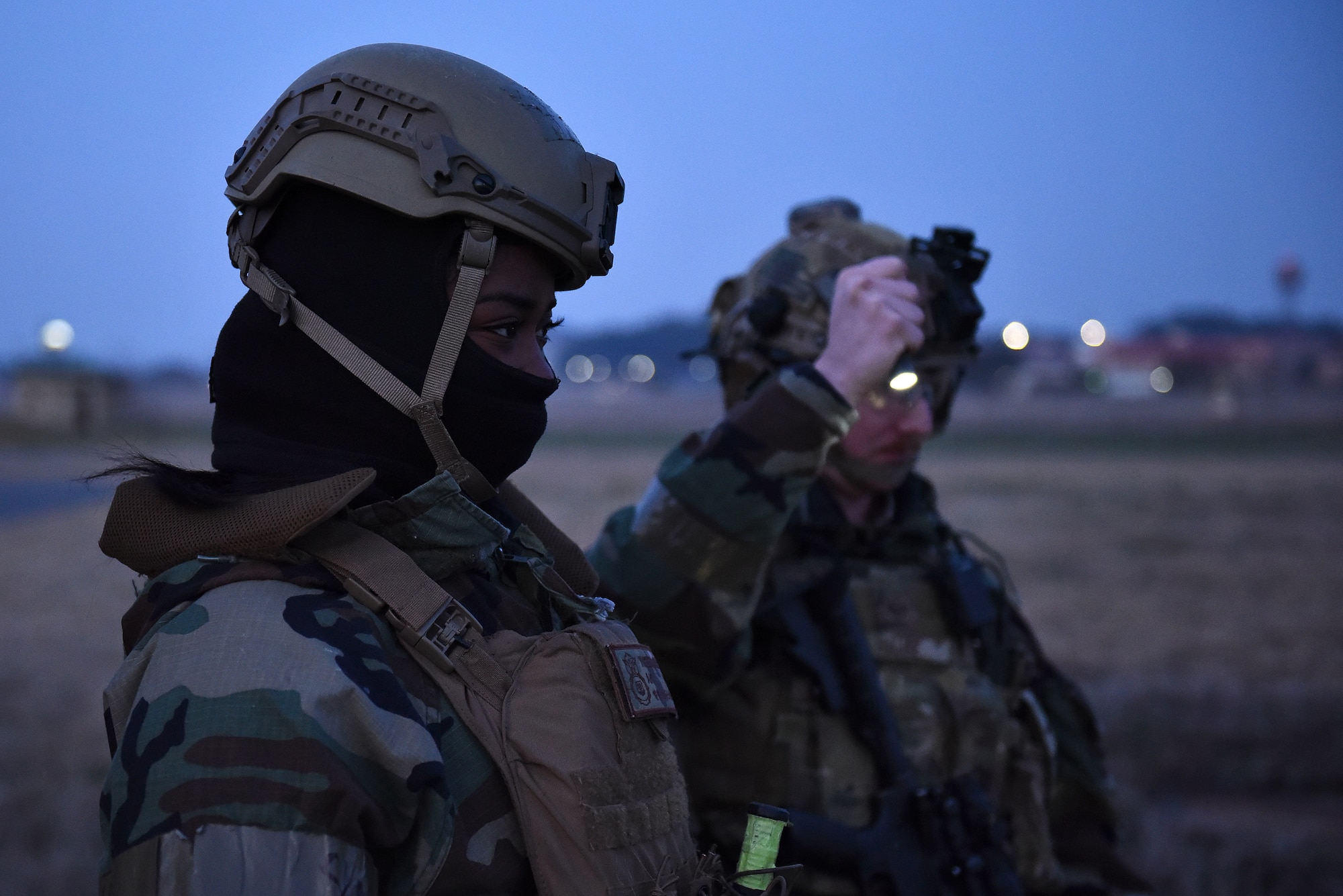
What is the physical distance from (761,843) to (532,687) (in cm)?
43

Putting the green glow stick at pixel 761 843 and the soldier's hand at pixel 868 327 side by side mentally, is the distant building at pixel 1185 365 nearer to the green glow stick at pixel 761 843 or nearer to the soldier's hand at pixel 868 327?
the soldier's hand at pixel 868 327

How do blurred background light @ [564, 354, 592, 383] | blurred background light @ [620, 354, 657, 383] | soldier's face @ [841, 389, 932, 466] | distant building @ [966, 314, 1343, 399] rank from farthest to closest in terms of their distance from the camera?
1. blurred background light @ [564, 354, 592, 383]
2. blurred background light @ [620, 354, 657, 383]
3. distant building @ [966, 314, 1343, 399]
4. soldier's face @ [841, 389, 932, 466]

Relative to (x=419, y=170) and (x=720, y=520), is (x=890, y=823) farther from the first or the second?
(x=419, y=170)

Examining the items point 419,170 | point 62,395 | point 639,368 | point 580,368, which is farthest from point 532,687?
point 580,368

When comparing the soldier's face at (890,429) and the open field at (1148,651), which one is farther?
the open field at (1148,651)

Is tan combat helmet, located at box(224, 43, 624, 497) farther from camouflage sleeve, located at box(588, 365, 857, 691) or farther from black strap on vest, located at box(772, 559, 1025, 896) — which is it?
black strap on vest, located at box(772, 559, 1025, 896)

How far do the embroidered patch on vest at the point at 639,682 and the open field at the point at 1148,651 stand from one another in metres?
1.79

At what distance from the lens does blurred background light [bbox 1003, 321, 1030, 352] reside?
13.0ft

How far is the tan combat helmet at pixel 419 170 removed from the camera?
6.07ft

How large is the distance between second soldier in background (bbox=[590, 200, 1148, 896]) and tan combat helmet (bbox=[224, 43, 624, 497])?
1.04 m

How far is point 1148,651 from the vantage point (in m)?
12.0

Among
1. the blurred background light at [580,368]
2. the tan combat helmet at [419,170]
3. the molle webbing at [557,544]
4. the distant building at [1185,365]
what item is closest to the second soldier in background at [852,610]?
the molle webbing at [557,544]

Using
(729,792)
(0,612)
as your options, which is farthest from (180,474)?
(0,612)

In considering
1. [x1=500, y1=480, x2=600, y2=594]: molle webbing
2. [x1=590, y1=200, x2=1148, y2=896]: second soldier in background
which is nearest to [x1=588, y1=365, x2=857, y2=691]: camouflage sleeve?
[x1=590, y1=200, x2=1148, y2=896]: second soldier in background
